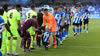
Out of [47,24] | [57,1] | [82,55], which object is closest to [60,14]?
[47,24]

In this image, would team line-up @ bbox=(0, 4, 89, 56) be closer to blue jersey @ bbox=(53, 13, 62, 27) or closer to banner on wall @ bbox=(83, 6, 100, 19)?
blue jersey @ bbox=(53, 13, 62, 27)

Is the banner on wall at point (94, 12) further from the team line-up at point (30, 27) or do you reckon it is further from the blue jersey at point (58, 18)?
the blue jersey at point (58, 18)

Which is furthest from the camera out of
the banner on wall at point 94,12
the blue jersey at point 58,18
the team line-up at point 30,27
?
the banner on wall at point 94,12

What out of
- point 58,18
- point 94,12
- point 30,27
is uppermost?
point 94,12

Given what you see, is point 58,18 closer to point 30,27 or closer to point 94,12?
point 30,27

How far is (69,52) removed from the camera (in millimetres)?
9664

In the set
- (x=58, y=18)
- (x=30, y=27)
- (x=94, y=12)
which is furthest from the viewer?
(x=94, y=12)

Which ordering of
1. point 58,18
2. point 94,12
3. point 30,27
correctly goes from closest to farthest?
1. point 30,27
2. point 58,18
3. point 94,12

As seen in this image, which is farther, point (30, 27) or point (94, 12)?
point (94, 12)

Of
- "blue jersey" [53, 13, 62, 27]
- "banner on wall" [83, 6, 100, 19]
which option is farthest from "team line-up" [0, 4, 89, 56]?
"banner on wall" [83, 6, 100, 19]

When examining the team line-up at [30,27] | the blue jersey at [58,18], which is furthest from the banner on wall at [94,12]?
the blue jersey at [58,18]

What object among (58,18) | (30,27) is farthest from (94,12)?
(30,27)

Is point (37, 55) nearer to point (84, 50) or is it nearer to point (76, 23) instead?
point (84, 50)

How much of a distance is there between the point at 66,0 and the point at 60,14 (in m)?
43.8
